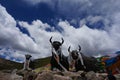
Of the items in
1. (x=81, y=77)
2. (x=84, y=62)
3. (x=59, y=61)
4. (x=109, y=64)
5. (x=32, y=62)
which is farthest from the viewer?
(x=32, y=62)

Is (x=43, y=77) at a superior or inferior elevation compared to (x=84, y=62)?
inferior

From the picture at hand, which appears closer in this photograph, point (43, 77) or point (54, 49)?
point (43, 77)

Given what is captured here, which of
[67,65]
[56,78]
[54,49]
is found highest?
[54,49]

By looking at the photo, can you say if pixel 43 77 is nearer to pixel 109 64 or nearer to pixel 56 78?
pixel 56 78

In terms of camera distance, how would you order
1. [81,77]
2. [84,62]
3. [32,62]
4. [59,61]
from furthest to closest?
[32,62] < [84,62] < [59,61] < [81,77]

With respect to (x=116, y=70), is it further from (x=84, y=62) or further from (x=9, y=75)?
(x=84, y=62)

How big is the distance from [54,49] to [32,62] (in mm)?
6091

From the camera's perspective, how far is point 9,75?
18625 mm

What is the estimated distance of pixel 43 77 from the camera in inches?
628

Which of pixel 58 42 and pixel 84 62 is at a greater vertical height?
pixel 58 42

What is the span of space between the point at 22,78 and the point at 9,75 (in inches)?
44.4

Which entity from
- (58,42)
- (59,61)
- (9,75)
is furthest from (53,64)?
(9,75)

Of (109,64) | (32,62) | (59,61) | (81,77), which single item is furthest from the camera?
(32,62)

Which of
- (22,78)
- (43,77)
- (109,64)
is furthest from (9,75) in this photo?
(109,64)
